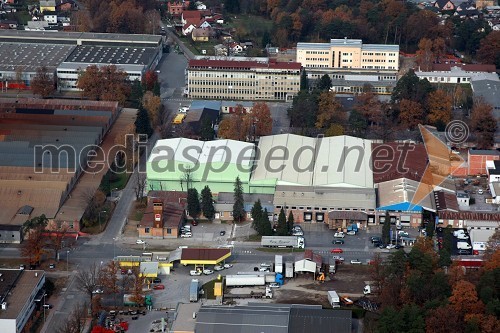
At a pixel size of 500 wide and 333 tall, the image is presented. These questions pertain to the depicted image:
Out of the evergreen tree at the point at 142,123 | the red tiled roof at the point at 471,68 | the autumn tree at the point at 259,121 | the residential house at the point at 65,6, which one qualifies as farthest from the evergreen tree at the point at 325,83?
the residential house at the point at 65,6

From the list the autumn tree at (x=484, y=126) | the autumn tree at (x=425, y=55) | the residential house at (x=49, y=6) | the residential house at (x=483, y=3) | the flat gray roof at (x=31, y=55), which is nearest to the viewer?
the autumn tree at (x=484, y=126)

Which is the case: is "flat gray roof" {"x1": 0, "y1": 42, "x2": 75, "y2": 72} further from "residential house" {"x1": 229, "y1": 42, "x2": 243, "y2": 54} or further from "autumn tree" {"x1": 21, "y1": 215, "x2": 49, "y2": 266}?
"autumn tree" {"x1": 21, "y1": 215, "x2": 49, "y2": 266}

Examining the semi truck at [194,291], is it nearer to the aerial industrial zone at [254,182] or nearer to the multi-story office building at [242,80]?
the aerial industrial zone at [254,182]

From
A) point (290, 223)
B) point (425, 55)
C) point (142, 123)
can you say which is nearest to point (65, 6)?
point (425, 55)

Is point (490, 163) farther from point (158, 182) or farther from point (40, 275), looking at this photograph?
point (40, 275)

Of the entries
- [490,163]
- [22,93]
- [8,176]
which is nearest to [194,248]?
[8,176]

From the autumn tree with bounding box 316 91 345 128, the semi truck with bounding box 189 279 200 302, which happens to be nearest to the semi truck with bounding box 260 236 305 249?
the semi truck with bounding box 189 279 200 302
